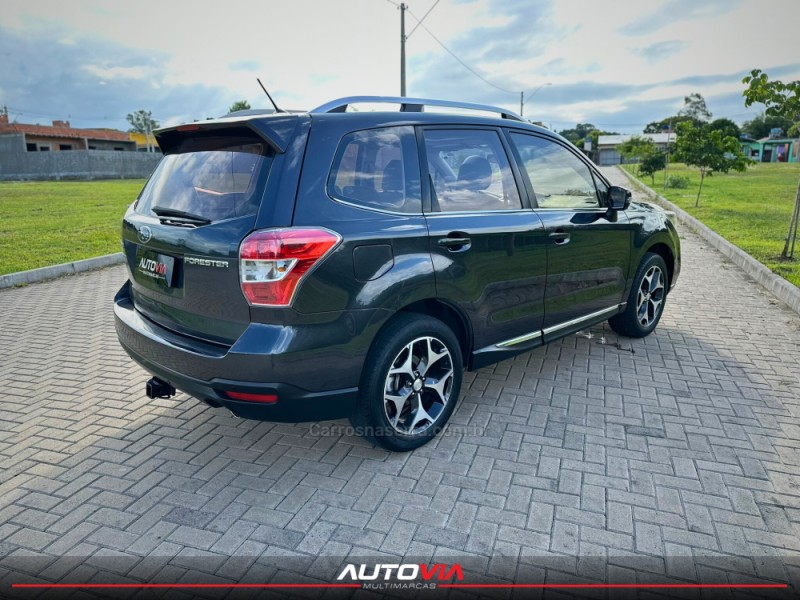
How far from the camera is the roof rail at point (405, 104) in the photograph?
10.4ft

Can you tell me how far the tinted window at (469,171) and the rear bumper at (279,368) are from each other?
3.35 ft

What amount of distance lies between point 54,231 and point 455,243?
40.2 feet

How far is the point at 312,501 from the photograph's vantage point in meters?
2.96

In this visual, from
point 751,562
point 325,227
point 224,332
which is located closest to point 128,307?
point 224,332

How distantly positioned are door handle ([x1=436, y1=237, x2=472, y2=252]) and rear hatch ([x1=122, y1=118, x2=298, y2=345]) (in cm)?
106

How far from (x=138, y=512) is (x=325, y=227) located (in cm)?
169

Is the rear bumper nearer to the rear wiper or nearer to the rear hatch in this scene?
the rear hatch

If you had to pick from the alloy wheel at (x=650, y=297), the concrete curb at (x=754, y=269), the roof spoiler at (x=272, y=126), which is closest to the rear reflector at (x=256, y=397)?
the roof spoiler at (x=272, y=126)

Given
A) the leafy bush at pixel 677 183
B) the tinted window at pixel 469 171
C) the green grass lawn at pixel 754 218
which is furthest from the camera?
the leafy bush at pixel 677 183

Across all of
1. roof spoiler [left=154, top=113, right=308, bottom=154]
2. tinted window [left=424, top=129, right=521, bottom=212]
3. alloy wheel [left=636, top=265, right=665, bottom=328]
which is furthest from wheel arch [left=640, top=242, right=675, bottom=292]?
roof spoiler [left=154, top=113, right=308, bottom=154]

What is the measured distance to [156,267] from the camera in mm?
3223

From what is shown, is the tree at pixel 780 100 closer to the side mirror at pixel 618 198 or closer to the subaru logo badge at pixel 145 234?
the side mirror at pixel 618 198

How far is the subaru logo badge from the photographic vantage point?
10.7 feet

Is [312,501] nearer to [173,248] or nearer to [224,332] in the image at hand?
[224,332]
